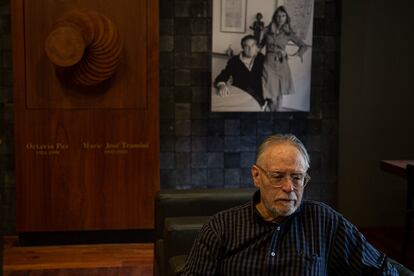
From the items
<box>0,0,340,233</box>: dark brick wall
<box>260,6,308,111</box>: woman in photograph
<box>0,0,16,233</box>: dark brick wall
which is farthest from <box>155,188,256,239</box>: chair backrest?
<box>0,0,16,233</box>: dark brick wall

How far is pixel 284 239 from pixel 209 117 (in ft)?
8.77

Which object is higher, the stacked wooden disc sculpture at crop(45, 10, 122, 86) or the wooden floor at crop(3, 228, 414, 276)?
the stacked wooden disc sculpture at crop(45, 10, 122, 86)

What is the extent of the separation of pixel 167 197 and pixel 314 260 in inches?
53.0

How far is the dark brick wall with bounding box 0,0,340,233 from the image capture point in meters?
4.39

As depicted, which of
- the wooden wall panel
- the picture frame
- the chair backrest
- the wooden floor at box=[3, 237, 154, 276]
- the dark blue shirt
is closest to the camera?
the dark blue shirt

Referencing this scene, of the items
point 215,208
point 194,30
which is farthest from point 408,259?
point 194,30

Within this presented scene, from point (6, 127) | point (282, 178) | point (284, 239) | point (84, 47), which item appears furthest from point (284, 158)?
point (6, 127)

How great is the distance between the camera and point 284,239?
1.88 metres

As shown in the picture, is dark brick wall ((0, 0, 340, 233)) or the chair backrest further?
dark brick wall ((0, 0, 340, 233))

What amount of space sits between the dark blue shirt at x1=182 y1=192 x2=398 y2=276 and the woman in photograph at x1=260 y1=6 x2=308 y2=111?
2.61m

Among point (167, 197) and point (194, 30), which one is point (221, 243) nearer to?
point (167, 197)

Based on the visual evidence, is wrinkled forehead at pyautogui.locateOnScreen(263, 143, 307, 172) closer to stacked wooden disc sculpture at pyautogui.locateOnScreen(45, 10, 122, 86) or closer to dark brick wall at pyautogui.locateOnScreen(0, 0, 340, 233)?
stacked wooden disc sculpture at pyautogui.locateOnScreen(45, 10, 122, 86)

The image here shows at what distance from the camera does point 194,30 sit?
4.40 meters

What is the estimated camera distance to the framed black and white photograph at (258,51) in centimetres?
438
